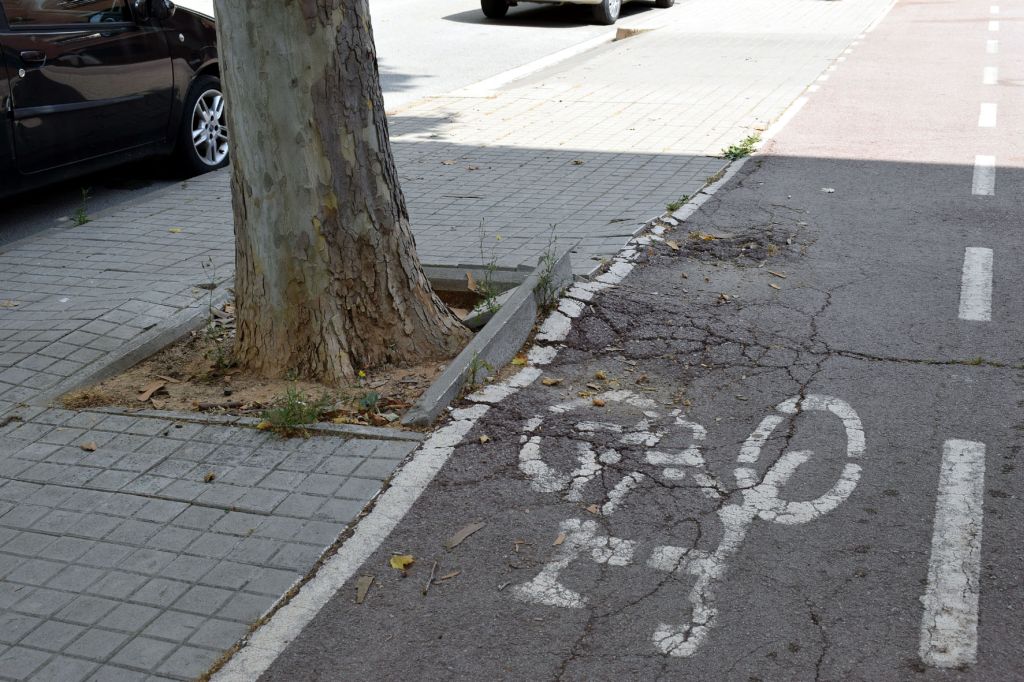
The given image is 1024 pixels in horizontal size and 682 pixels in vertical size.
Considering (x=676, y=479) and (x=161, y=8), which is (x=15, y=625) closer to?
(x=676, y=479)

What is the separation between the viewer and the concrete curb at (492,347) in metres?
4.91

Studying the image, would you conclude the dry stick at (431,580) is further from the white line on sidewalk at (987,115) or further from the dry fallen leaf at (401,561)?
the white line on sidewalk at (987,115)

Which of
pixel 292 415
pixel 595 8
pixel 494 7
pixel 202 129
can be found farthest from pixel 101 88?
pixel 595 8

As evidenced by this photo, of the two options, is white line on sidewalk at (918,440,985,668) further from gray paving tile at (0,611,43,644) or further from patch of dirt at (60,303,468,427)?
gray paving tile at (0,611,43,644)

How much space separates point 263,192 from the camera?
→ 5102 mm

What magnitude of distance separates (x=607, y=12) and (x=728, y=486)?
17.2 m

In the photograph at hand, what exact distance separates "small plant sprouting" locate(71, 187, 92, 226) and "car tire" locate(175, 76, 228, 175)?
0.86 metres

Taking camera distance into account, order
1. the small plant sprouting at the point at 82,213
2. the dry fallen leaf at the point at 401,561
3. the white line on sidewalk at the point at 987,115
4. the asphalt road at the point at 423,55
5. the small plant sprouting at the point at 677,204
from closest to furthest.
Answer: the dry fallen leaf at the point at 401,561, the small plant sprouting at the point at 677,204, the small plant sprouting at the point at 82,213, the asphalt road at the point at 423,55, the white line on sidewalk at the point at 987,115

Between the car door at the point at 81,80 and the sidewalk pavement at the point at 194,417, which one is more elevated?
the car door at the point at 81,80

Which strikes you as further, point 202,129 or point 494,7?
point 494,7

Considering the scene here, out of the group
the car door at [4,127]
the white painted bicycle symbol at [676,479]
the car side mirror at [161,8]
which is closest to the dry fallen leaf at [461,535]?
the white painted bicycle symbol at [676,479]

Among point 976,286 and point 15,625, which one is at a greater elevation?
point 976,286

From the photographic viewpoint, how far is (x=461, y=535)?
4043 mm

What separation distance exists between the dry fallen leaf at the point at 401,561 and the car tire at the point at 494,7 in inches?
712
